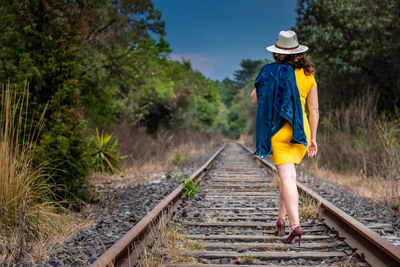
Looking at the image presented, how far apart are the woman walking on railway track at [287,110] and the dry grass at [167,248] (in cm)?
97

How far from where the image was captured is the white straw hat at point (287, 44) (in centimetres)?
325

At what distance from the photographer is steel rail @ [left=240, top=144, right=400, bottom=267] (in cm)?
284

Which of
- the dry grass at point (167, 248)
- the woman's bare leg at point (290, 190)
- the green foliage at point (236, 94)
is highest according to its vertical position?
the green foliage at point (236, 94)

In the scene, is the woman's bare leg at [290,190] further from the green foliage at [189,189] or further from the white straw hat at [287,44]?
the green foliage at [189,189]

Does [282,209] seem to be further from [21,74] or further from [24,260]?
[21,74]

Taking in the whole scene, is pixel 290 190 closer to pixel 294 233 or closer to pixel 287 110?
pixel 294 233

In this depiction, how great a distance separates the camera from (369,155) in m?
8.56

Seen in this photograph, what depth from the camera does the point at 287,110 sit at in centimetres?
319

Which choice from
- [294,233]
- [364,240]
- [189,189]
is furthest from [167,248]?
[189,189]

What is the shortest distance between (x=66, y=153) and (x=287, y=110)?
3.12 m

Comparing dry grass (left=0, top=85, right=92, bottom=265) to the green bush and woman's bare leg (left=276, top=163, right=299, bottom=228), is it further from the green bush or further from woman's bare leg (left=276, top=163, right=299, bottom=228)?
woman's bare leg (left=276, top=163, right=299, bottom=228)

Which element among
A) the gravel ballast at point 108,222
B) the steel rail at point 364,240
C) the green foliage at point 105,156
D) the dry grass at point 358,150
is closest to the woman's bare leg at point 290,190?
the steel rail at point 364,240

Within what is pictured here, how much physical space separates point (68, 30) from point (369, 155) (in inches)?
286

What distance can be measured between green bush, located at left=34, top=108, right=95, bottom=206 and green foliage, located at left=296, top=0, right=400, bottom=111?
8122mm
